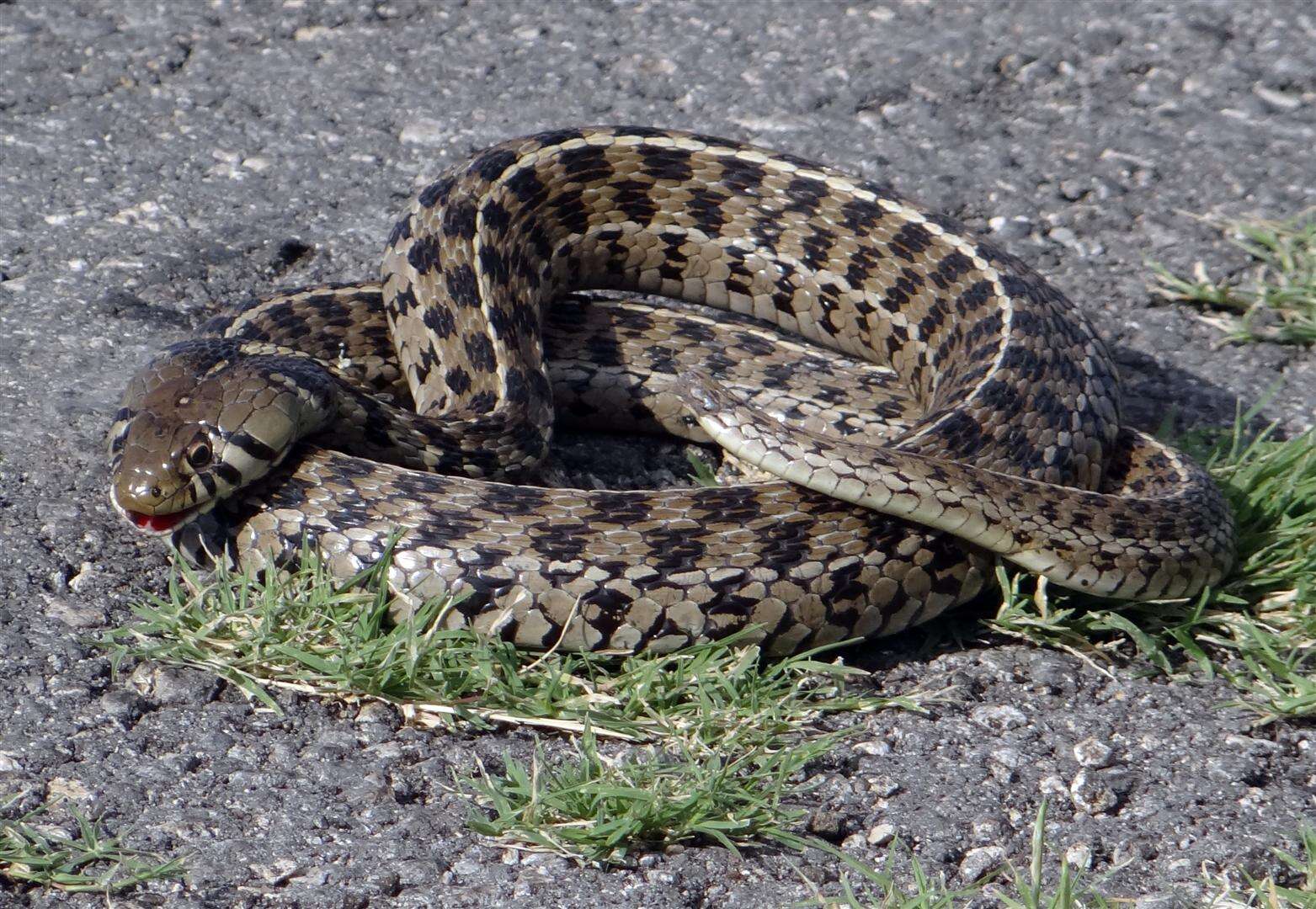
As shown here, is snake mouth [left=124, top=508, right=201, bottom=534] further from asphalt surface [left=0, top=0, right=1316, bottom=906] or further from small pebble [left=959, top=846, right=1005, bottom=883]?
small pebble [left=959, top=846, right=1005, bottom=883]

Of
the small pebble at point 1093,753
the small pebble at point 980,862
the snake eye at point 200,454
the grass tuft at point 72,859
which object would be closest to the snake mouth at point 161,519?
the snake eye at point 200,454

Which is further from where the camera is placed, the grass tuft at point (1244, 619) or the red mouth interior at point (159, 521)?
the grass tuft at point (1244, 619)

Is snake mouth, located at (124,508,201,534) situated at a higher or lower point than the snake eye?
lower

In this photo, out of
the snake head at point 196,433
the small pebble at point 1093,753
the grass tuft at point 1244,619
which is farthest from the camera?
the grass tuft at point 1244,619

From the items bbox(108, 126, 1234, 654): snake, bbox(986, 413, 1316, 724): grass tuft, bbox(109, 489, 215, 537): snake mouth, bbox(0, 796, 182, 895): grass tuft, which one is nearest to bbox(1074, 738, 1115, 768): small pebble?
bbox(986, 413, 1316, 724): grass tuft

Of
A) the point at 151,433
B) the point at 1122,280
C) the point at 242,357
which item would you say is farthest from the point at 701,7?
the point at 151,433

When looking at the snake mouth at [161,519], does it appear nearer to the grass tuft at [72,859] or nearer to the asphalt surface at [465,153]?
the asphalt surface at [465,153]

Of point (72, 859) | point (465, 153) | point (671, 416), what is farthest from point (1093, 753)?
point (465, 153)
